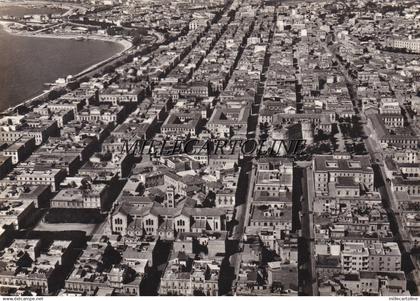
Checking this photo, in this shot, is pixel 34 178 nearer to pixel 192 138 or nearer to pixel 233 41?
pixel 192 138

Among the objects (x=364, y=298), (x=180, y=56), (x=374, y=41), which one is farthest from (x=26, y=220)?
(x=374, y=41)

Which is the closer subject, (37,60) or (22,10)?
(37,60)

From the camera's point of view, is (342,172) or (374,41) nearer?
(342,172)

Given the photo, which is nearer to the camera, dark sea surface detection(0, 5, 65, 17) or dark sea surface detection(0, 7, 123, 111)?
dark sea surface detection(0, 7, 123, 111)

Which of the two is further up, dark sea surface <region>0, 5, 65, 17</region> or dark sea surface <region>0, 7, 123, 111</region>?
dark sea surface <region>0, 5, 65, 17</region>

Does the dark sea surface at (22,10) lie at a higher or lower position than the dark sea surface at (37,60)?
higher

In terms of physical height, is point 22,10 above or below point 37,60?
above

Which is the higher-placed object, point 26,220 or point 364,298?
point 364,298

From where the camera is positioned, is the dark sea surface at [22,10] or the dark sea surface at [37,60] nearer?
the dark sea surface at [37,60]
